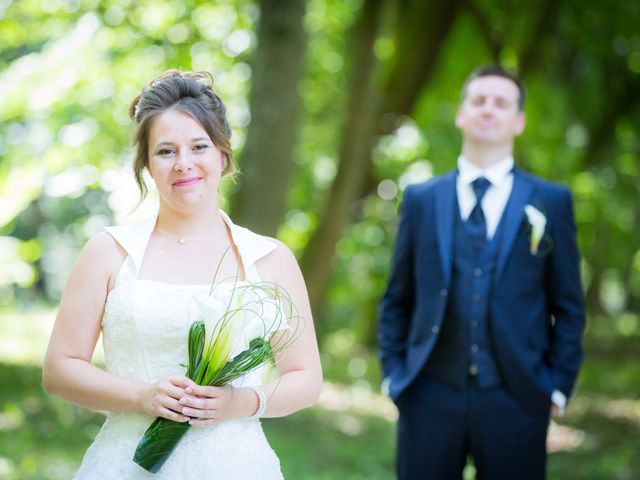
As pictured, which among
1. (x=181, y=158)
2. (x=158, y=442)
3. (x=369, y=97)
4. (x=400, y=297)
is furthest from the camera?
(x=369, y=97)

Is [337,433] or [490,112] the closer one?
[490,112]

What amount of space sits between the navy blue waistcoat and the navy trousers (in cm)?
7

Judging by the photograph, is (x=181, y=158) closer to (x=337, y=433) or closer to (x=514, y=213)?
(x=514, y=213)

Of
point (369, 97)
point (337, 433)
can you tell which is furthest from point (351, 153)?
point (337, 433)

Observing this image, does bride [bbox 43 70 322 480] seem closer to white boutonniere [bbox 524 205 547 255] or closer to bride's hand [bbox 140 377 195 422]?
bride's hand [bbox 140 377 195 422]

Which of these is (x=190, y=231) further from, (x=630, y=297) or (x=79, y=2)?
(x=630, y=297)

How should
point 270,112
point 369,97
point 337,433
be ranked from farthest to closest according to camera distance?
point 369,97 < point 337,433 < point 270,112

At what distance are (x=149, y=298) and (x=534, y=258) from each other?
206 cm

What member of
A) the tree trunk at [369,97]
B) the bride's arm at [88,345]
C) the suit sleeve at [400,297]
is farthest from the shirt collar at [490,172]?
the tree trunk at [369,97]

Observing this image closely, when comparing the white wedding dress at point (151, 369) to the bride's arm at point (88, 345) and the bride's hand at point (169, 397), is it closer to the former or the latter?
the bride's arm at point (88, 345)

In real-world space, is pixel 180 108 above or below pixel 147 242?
above

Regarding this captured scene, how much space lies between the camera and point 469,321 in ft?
13.8

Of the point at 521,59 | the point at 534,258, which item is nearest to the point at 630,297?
the point at 521,59

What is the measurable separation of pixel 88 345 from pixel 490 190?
2.20m
